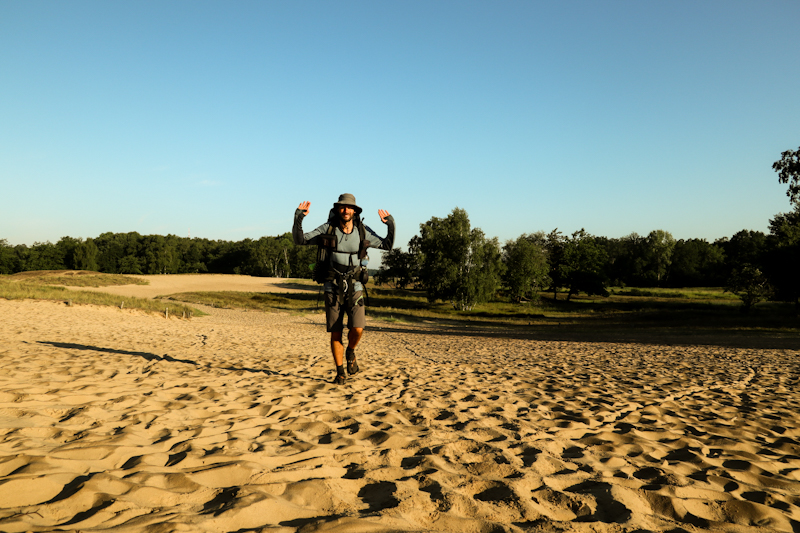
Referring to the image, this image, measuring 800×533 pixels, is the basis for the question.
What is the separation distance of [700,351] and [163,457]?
561 inches

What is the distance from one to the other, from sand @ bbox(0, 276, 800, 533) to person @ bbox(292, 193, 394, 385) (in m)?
0.80

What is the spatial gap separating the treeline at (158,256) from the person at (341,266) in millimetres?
93009

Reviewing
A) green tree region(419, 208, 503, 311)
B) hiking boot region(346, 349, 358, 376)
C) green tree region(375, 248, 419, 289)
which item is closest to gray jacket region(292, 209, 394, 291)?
hiking boot region(346, 349, 358, 376)

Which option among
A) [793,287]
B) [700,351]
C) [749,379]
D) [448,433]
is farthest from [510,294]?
[448,433]

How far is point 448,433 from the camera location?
4035 millimetres

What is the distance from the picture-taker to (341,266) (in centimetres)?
649

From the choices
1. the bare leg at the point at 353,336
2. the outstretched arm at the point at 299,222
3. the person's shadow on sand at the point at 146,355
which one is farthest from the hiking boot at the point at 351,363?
the outstretched arm at the point at 299,222

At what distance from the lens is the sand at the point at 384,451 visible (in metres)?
2.36

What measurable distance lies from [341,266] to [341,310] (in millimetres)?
659

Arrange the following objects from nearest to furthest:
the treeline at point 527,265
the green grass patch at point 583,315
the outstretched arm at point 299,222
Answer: the outstretched arm at point 299,222, the green grass patch at point 583,315, the treeline at point 527,265

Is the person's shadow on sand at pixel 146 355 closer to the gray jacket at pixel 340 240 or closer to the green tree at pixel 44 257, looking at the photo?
the gray jacket at pixel 340 240

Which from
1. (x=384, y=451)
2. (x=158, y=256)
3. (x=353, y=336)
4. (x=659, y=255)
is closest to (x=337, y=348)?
(x=353, y=336)

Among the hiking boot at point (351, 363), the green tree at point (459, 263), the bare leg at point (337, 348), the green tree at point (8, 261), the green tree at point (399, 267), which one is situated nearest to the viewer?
the bare leg at point (337, 348)

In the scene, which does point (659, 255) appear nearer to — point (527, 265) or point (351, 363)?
point (527, 265)
